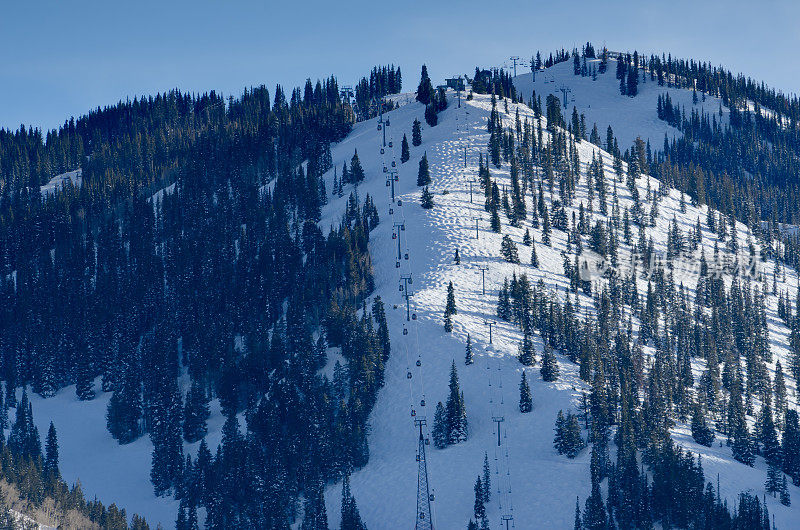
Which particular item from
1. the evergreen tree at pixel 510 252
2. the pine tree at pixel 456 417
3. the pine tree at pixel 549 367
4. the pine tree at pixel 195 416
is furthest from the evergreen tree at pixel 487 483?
the evergreen tree at pixel 510 252

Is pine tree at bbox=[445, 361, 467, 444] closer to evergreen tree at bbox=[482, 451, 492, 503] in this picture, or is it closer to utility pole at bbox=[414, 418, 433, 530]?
utility pole at bbox=[414, 418, 433, 530]

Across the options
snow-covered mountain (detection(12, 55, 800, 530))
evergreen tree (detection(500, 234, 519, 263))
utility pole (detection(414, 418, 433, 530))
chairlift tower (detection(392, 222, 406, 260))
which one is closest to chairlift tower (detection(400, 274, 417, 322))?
snow-covered mountain (detection(12, 55, 800, 530))

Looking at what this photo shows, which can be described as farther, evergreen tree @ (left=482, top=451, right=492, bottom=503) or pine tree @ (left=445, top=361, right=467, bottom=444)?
pine tree @ (left=445, top=361, right=467, bottom=444)

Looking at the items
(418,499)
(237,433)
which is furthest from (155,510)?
(418,499)

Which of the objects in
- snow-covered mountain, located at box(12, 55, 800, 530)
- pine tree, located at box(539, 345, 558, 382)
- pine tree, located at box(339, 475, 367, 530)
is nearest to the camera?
pine tree, located at box(339, 475, 367, 530)

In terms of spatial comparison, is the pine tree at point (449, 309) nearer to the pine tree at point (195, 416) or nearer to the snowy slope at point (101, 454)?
the snowy slope at point (101, 454)

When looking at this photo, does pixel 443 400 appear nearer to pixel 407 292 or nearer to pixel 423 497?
pixel 423 497

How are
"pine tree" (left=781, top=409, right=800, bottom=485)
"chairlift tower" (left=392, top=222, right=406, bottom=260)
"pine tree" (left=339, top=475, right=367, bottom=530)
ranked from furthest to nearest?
1. "chairlift tower" (left=392, top=222, right=406, bottom=260)
2. "pine tree" (left=781, top=409, right=800, bottom=485)
3. "pine tree" (left=339, top=475, right=367, bottom=530)
